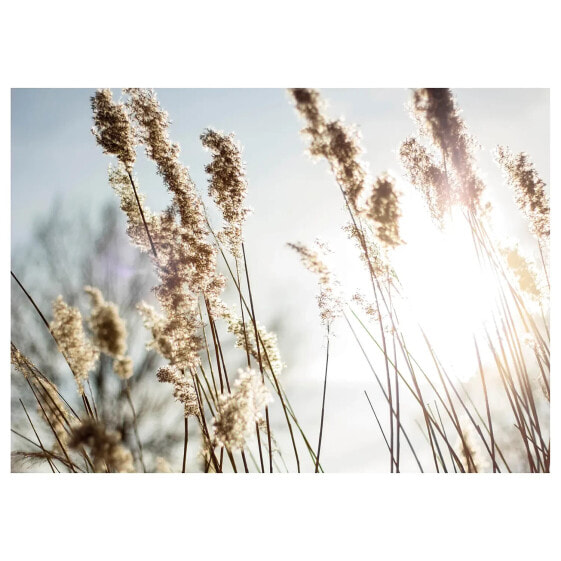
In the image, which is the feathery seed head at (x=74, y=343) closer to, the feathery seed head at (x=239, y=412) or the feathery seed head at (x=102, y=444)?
the feathery seed head at (x=102, y=444)

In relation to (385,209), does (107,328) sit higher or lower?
lower

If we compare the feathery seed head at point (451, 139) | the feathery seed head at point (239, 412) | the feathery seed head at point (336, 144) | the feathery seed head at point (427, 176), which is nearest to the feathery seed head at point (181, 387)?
the feathery seed head at point (239, 412)

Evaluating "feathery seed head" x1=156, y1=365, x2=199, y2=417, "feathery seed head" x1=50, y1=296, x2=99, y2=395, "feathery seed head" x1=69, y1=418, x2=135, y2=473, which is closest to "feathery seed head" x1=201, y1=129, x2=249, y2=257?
"feathery seed head" x1=156, y1=365, x2=199, y2=417

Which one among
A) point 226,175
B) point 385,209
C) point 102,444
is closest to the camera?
point 102,444

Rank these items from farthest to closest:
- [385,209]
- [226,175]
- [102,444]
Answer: [226,175] → [385,209] → [102,444]

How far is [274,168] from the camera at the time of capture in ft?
7.38

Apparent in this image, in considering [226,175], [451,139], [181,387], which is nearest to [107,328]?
[181,387]

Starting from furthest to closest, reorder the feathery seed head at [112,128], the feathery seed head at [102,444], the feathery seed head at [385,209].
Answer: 1. the feathery seed head at [112,128]
2. the feathery seed head at [385,209]
3. the feathery seed head at [102,444]

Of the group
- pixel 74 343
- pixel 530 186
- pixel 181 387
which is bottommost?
pixel 181 387

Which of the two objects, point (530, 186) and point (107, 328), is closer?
point (107, 328)
